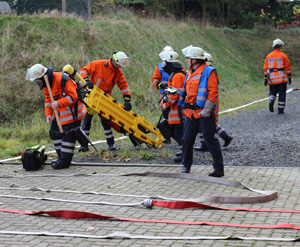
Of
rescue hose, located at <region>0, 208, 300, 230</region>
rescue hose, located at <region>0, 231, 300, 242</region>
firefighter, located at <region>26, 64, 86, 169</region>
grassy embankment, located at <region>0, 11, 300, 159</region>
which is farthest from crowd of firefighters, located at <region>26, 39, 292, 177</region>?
rescue hose, located at <region>0, 231, 300, 242</region>

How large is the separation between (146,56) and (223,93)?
12.8ft

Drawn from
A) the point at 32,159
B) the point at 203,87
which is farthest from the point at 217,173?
the point at 32,159

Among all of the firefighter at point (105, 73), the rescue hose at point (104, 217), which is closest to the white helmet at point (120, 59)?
the firefighter at point (105, 73)

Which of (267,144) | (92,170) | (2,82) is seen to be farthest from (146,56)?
(92,170)

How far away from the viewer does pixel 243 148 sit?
10.2 m

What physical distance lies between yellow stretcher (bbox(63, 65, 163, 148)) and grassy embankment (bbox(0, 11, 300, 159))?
0.57 meters

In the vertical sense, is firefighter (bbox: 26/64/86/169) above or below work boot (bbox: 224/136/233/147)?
above

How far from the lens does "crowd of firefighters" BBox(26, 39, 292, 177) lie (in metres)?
7.63

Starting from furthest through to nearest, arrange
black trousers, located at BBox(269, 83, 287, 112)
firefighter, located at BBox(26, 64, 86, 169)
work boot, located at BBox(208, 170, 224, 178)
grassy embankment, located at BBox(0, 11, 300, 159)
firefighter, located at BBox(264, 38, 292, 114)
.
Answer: black trousers, located at BBox(269, 83, 287, 112) → firefighter, located at BBox(264, 38, 292, 114) → grassy embankment, located at BBox(0, 11, 300, 159) → firefighter, located at BBox(26, 64, 86, 169) → work boot, located at BBox(208, 170, 224, 178)

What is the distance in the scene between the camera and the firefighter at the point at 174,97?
9359 millimetres

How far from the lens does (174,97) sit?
932 centimetres

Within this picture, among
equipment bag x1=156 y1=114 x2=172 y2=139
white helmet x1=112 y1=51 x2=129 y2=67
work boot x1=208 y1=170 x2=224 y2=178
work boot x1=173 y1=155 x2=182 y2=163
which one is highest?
white helmet x1=112 y1=51 x2=129 y2=67

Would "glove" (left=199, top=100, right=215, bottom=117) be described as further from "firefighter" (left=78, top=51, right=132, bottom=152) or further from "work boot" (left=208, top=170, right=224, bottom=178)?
"firefighter" (left=78, top=51, right=132, bottom=152)

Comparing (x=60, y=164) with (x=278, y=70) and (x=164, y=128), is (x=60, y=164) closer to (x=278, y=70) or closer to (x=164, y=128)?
(x=164, y=128)
